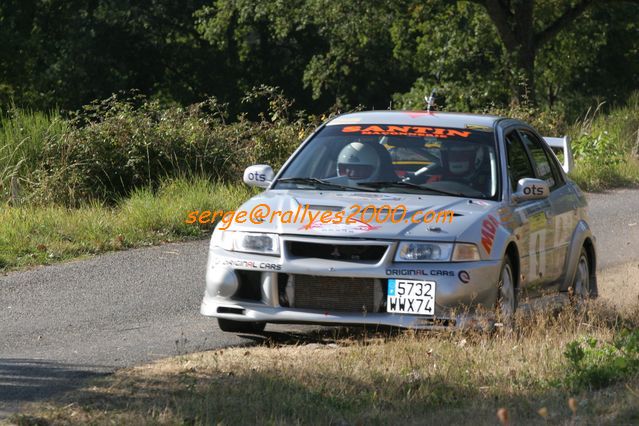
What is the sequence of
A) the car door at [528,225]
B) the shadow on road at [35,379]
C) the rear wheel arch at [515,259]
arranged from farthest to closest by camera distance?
the car door at [528,225]
the rear wheel arch at [515,259]
the shadow on road at [35,379]

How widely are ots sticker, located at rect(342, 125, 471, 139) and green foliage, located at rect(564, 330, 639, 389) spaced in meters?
2.25

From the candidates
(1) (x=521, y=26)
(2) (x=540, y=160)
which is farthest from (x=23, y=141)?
(1) (x=521, y=26)

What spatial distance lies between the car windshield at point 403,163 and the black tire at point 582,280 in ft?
4.56

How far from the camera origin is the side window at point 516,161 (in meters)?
8.99

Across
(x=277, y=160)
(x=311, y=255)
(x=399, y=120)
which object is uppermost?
(x=399, y=120)

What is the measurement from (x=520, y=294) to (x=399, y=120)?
171cm

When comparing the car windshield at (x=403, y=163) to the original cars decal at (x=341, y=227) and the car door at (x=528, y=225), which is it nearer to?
the car door at (x=528, y=225)

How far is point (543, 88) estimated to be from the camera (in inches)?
2111

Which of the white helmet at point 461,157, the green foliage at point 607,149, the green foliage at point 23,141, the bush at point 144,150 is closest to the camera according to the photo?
the white helmet at point 461,157

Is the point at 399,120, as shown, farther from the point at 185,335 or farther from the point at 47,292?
the point at 47,292

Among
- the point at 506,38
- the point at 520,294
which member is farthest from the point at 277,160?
the point at 506,38

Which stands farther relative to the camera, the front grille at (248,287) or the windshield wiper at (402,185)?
the windshield wiper at (402,185)

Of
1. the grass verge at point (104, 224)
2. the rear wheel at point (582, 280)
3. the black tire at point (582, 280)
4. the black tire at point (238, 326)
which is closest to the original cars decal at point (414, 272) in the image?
the black tire at point (238, 326)

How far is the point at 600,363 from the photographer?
22.7 feet
